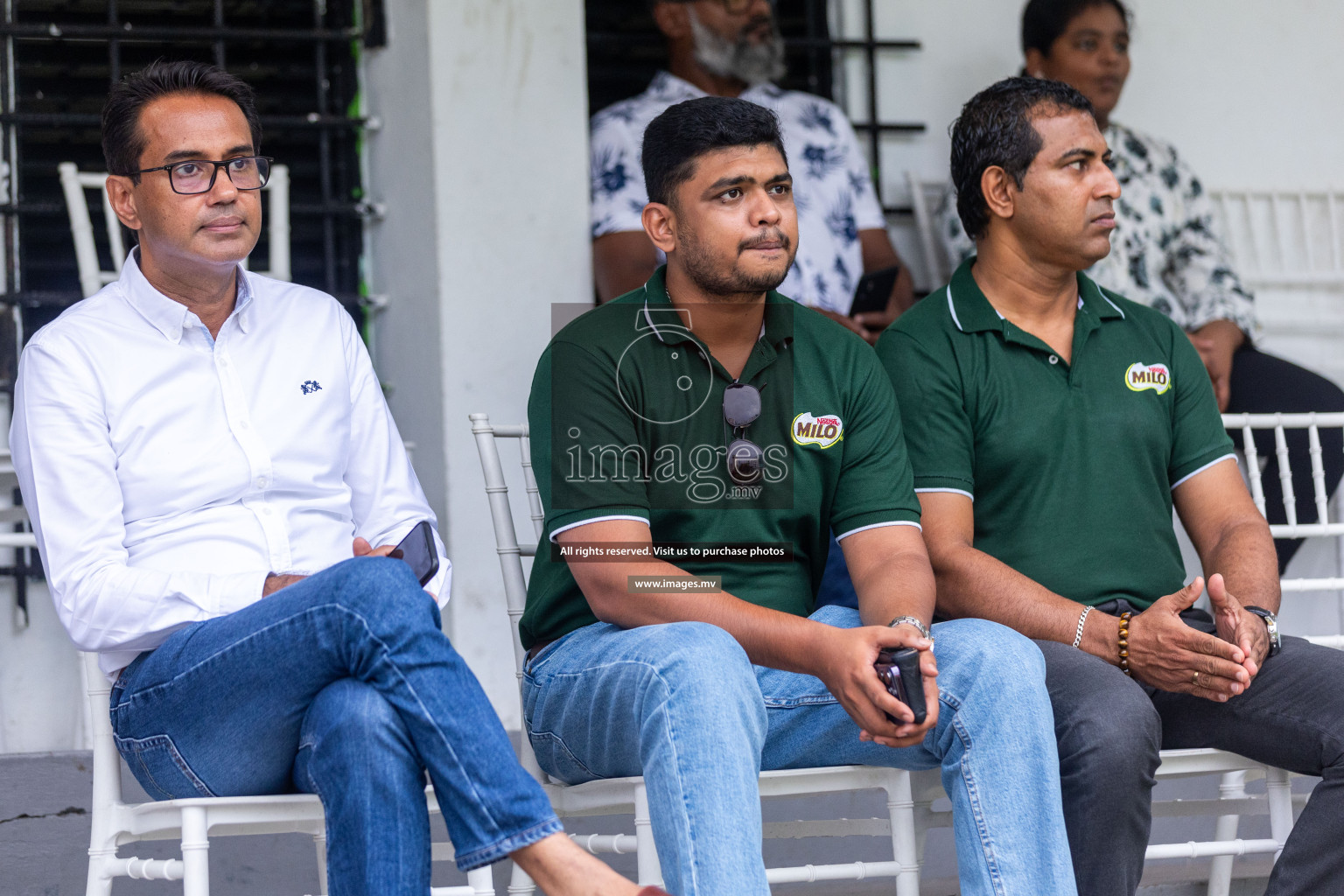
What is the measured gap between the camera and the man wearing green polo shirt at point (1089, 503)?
1.98 metres

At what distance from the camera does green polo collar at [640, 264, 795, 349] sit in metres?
2.11

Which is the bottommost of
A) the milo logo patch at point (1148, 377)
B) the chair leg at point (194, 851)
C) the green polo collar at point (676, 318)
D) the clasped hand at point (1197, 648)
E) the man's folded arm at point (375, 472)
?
the chair leg at point (194, 851)

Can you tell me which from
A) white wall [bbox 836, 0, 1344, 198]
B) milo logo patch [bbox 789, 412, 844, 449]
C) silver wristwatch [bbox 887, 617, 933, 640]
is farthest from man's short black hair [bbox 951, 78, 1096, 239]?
white wall [bbox 836, 0, 1344, 198]

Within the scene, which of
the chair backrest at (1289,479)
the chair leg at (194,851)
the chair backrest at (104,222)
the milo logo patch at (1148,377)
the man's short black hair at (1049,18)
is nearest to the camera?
the chair leg at (194,851)

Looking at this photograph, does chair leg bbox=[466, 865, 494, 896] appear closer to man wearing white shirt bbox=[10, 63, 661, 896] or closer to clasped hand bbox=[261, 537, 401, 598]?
man wearing white shirt bbox=[10, 63, 661, 896]

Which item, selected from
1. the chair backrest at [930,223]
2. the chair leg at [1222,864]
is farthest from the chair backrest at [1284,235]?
the chair leg at [1222,864]

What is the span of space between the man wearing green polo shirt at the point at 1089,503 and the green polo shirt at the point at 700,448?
0.16 meters

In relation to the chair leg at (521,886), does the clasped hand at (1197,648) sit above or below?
above

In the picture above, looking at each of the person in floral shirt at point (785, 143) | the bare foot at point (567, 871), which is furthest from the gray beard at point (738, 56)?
the bare foot at point (567, 871)

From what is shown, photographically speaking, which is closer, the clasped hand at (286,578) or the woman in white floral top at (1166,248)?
the clasped hand at (286,578)

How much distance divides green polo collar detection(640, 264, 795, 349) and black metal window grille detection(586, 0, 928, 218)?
5.11 ft

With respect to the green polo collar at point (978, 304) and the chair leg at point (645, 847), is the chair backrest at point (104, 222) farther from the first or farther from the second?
the chair leg at point (645, 847)

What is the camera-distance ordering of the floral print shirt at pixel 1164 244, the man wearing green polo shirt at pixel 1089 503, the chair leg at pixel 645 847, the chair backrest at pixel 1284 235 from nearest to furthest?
the chair leg at pixel 645 847 → the man wearing green polo shirt at pixel 1089 503 → the floral print shirt at pixel 1164 244 → the chair backrest at pixel 1284 235

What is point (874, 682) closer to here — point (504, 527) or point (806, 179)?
point (504, 527)
